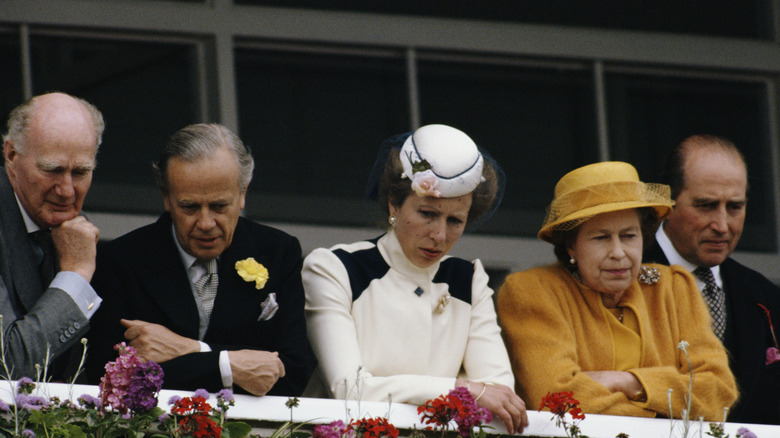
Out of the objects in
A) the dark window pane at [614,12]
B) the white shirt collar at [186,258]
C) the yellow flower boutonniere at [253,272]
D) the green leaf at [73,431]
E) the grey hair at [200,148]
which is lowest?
the green leaf at [73,431]

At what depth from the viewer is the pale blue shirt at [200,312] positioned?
168 inches

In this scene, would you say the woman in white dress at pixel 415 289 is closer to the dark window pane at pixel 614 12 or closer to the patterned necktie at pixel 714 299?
the patterned necktie at pixel 714 299

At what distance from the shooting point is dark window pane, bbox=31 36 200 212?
22.6 ft

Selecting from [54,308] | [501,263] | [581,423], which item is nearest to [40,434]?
[54,308]

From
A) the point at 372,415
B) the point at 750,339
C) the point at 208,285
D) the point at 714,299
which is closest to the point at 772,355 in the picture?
the point at 750,339

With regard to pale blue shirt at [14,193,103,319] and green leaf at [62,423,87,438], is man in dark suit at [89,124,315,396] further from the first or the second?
green leaf at [62,423,87,438]

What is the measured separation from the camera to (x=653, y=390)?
4676 mm

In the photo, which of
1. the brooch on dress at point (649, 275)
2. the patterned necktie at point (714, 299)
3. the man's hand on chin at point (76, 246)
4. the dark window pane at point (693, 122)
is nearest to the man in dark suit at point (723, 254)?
the patterned necktie at point (714, 299)

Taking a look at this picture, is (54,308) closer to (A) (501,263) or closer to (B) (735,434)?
(B) (735,434)

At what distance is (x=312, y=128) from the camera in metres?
7.23

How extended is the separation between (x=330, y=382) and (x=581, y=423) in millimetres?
837

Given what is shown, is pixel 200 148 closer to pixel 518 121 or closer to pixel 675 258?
pixel 675 258

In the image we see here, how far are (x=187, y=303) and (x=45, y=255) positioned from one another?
1.60ft

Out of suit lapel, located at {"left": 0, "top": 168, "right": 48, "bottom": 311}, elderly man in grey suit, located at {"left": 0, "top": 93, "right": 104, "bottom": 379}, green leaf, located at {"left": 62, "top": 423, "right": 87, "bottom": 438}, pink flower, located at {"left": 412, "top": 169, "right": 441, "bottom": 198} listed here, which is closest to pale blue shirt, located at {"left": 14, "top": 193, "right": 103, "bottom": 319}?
elderly man in grey suit, located at {"left": 0, "top": 93, "right": 104, "bottom": 379}
